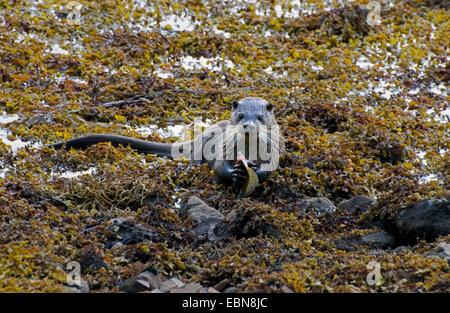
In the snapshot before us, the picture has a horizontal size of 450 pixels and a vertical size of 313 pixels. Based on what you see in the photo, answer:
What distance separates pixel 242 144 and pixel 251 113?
0.23 meters

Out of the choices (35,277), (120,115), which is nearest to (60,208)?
(35,277)

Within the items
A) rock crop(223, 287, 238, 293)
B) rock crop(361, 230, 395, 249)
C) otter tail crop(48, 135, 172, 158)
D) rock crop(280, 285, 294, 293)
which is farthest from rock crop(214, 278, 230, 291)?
otter tail crop(48, 135, 172, 158)

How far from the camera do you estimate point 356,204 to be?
15.1 feet

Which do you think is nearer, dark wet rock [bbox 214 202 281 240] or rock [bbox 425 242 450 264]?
rock [bbox 425 242 450 264]

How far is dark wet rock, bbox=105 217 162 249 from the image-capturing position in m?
3.89

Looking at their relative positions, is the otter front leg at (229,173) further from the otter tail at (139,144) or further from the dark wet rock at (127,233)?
the dark wet rock at (127,233)

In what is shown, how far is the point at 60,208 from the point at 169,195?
68cm

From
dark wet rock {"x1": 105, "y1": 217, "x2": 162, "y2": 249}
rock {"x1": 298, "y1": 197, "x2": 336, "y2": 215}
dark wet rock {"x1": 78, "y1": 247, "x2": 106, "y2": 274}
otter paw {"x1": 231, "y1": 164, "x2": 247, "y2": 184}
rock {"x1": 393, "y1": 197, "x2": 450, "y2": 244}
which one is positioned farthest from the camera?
otter paw {"x1": 231, "y1": 164, "x2": 247, "y2": 184}

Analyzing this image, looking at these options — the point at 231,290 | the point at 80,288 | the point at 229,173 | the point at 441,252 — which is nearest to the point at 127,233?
the point at 80,288

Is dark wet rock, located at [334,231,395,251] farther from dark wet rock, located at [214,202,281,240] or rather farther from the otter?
the otter

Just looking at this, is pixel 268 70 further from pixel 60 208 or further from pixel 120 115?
pixel 60 208

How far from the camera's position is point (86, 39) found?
7.01 m

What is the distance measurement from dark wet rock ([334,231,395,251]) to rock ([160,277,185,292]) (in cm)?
102

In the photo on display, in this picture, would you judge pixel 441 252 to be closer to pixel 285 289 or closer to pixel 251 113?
pixel 285 289
